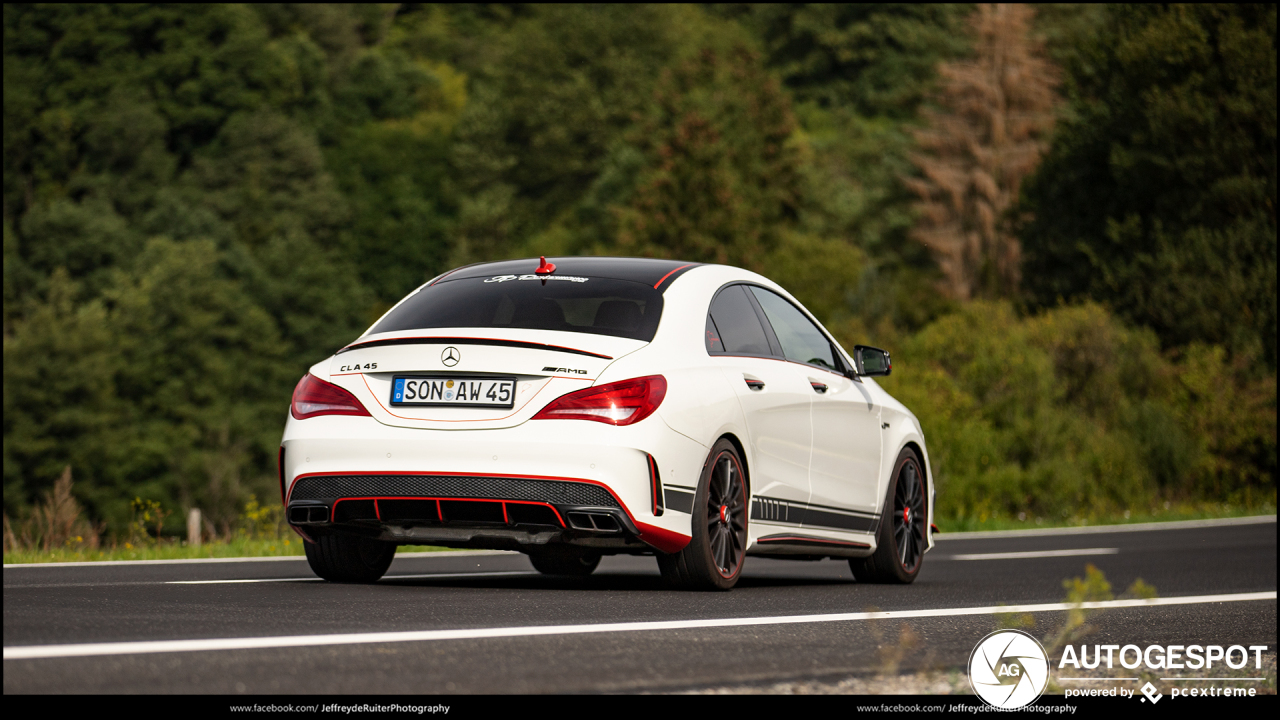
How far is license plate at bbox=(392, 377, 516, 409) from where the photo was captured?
7.66 metres

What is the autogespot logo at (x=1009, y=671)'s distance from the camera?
4855 millimetres

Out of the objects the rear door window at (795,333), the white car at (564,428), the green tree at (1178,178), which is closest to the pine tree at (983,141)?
the green tree at (1178,178)

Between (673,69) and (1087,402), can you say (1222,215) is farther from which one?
(673,69)

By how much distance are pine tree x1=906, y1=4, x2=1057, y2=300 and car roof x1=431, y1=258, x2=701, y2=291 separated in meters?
58.1

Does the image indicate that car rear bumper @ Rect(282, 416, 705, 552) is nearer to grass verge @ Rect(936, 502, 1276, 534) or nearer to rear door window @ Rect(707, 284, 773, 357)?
rear door window @ Rect(707, 284, 773, 357)

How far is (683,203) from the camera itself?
68688mm

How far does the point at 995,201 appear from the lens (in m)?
66.9

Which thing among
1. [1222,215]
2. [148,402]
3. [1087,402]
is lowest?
[148,402]

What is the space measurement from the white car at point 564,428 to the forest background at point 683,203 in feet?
48.3

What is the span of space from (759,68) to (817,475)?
68.6m

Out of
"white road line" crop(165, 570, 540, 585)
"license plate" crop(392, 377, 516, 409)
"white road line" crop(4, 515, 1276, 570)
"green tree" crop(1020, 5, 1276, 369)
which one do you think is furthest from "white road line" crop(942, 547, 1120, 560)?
"green tree" crop(1020, 5, 1276, 369)

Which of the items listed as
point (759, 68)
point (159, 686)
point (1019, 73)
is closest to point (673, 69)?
point (759, 68)

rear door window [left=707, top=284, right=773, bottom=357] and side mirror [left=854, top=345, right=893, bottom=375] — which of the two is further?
side mirror [left=854, top=345, right=893, bottom=375]

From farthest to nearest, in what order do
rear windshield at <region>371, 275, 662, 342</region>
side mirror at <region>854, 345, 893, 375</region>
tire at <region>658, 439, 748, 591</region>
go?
1. side mirror at <region>854, 345, 893, 375</region>
2. rear windshield at <region>371, 275, 662, 342</region>
3. tire at <region>658, 439, 748, 591</region>
